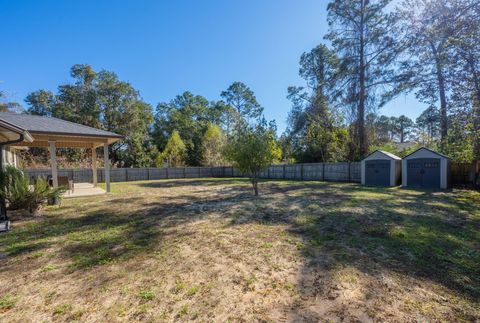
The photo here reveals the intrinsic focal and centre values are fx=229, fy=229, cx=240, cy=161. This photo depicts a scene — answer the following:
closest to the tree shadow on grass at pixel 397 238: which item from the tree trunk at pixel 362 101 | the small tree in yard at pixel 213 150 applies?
the tree trunk at pixel 362 101

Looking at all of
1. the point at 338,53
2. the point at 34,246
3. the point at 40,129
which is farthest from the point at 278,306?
the point at 338,53

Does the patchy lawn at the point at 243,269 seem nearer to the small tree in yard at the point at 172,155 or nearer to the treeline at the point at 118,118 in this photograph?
the treeline at the point at 118,118

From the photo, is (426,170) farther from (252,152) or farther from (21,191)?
(21,191)

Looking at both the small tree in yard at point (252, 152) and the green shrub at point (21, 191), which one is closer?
the green shrub at point (21, 191)

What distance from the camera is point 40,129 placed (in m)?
8.25

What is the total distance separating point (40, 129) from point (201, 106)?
24886 mm

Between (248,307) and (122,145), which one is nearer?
(248,307)

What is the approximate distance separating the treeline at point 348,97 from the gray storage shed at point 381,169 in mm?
2145

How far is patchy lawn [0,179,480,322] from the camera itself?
2.04m

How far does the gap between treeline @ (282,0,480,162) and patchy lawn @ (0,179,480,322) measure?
6676 millimetres

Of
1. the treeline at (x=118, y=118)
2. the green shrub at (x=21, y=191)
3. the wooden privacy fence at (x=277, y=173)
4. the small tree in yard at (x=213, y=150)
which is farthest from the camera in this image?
the small tree in yard at (x=213, y=150)

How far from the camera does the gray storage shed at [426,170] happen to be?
10875 millimetres

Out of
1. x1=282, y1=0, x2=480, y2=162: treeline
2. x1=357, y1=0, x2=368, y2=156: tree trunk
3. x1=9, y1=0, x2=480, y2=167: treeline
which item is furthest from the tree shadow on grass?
x1=357, y1=0, x2=368, y2=156: tree trunk

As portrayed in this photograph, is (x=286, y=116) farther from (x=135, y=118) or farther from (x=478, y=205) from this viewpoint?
(x=478, y=205)
